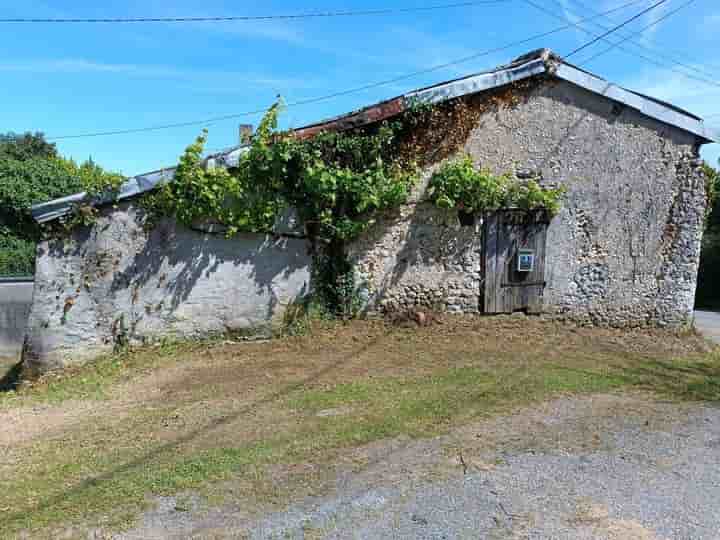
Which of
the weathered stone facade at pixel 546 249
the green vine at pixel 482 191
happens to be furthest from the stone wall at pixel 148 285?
the green vine at pixel 482 191

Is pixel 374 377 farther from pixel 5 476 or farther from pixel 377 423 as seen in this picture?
pixel 5 476

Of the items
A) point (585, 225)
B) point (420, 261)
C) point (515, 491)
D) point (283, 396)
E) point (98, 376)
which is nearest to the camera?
point (515, 491)

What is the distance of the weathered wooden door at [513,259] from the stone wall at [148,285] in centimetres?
303

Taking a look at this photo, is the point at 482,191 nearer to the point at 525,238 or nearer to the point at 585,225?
the point at 525,238

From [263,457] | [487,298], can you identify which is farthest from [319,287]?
[263,457]

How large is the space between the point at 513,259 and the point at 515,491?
16.7ft

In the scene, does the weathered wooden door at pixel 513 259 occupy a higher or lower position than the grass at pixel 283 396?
higher

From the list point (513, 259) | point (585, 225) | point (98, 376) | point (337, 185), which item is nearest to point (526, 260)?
point (513, 259)

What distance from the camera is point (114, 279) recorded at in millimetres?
6676

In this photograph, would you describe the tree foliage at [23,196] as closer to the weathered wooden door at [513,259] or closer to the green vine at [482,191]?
the green vine at [482,191]

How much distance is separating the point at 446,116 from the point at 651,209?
3.81 m

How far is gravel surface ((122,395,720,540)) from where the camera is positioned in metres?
3.05

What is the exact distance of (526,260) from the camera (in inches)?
315

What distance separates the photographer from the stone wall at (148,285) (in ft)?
21.2
